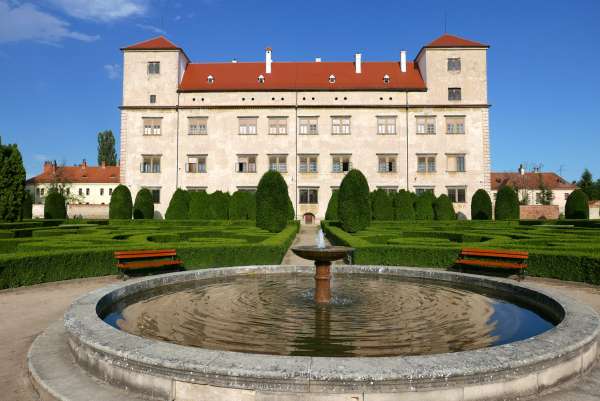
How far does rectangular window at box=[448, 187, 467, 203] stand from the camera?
36.7 meters

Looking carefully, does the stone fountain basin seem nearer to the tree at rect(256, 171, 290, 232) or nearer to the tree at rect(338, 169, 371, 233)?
the tree at rect(256, 171, 290, 232)

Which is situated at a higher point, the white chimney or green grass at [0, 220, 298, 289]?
the white chimney

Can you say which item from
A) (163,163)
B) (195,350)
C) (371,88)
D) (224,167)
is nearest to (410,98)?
(371,88)

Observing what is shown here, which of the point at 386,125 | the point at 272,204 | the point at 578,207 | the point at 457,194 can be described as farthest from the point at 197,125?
the point at 578,207

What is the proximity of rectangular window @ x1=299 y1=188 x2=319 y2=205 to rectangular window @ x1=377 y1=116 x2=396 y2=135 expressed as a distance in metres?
8.00

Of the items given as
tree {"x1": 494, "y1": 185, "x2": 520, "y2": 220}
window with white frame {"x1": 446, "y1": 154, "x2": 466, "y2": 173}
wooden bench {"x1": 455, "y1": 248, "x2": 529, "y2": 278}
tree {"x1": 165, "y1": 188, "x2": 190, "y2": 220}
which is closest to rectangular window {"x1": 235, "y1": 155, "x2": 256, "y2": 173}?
tree {"x1": 165, "y1": 188, "x2": 190, "y2": 220}

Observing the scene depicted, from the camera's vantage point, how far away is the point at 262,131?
123ft

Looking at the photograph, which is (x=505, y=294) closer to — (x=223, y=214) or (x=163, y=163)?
(x=223, y=214)

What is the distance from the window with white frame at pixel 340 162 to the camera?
37.3 metres

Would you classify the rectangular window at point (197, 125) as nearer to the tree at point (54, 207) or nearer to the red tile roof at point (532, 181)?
the tree at point (54, 207)

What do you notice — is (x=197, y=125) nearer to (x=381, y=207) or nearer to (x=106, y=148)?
(x=381, y=207)

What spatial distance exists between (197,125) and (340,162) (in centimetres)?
1357

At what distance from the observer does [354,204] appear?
20438 millimetres

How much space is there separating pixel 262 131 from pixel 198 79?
8.44 metres
